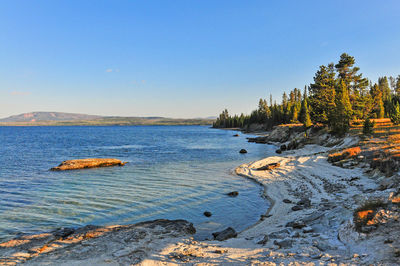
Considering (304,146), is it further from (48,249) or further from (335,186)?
(48,249)

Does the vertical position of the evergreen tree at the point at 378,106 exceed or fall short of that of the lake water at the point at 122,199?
it exceeds it

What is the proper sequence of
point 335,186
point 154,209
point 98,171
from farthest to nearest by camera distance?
point 98,171 → point 335,186 → point 154,209

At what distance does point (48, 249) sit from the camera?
449 inches

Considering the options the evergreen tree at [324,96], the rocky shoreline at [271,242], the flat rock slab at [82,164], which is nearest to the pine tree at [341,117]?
the evergreen tree at [324,96]

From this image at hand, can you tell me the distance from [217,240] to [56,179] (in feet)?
77.9

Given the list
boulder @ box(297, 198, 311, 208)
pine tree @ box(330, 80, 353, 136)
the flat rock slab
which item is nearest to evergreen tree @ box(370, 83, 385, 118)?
pine tree @ box(330, 80, 353, 136)

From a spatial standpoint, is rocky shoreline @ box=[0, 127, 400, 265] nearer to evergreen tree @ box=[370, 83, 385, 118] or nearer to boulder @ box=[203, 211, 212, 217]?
boulder @ box=[203, 211, 212, 217]

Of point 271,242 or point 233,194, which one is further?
point 233,194

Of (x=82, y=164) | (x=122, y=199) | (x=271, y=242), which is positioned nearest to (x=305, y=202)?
(x=271, y=242)

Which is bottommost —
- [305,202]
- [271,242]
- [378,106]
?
[305,202]

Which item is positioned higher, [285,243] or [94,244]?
[285,243]

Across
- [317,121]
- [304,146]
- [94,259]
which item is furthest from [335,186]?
[317,121]

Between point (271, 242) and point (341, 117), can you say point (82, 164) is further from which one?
point (341, 117)

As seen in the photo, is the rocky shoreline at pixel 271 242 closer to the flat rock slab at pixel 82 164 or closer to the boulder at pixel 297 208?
the boulder at pixel 297 208
